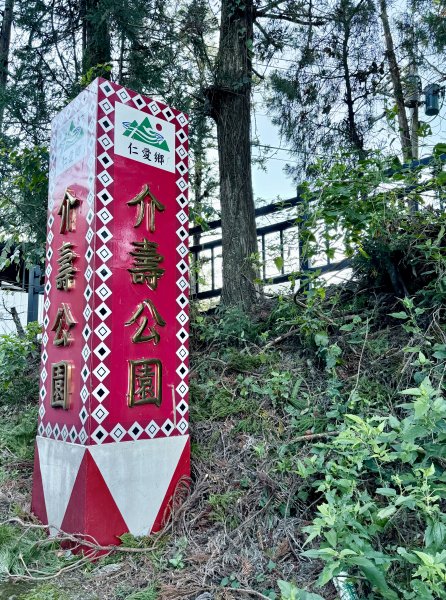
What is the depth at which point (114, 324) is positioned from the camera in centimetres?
288

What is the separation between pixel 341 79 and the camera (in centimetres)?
567

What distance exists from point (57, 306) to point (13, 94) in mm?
2878

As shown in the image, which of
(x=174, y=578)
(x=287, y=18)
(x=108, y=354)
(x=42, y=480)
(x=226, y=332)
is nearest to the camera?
(x=174, y=578)

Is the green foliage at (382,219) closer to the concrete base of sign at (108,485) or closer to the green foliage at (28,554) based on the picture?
the concrete base of sign at (108,485)

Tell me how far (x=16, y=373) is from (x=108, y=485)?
2.49 meters

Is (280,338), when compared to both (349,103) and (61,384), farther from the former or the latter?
(349,103)

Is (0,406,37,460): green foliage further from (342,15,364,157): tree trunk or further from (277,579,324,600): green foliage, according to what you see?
(342,15,364,157): tree trunk

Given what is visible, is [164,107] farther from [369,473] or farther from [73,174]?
[369,473]

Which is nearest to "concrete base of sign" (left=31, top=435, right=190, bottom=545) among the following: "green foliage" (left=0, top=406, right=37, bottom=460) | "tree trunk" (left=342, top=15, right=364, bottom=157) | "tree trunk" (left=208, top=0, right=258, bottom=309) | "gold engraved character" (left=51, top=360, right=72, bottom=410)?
"gold engraved character" (left=51, top=360, right=72, bottom=410)

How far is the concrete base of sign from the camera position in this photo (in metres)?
2.66

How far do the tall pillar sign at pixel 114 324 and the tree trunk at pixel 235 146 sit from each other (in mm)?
1279

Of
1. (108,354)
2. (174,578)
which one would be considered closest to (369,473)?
(174,578)

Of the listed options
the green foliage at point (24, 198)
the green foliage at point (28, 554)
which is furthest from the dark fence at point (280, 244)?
the green foliage at point (28, 554)

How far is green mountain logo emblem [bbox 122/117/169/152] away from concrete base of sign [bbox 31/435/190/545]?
6.34 ft
